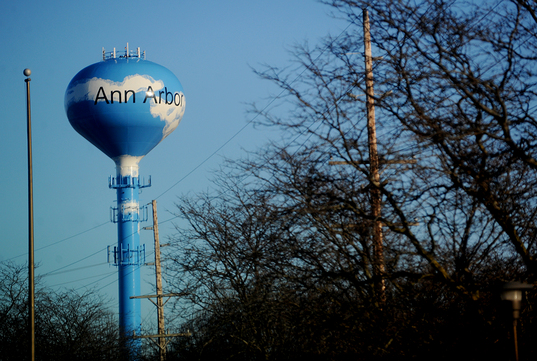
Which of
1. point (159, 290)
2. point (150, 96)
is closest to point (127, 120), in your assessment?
point (150, 96)

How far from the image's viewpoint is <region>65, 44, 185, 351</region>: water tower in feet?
105

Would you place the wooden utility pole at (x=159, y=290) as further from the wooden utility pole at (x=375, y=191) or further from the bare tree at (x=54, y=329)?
the wooden utility pole at (x=375, y=191)

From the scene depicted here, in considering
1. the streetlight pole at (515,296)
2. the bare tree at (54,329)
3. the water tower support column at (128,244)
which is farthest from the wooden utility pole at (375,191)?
the water tower support column at (128,244)

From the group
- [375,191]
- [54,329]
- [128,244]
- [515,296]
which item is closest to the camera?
[515,296]

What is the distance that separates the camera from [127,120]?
32375 mm

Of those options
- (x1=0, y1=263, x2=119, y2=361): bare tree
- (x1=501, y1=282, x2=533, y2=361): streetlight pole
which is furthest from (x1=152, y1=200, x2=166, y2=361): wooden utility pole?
(x1=501, y1=282, x2=533, y2=361): streetlight pole

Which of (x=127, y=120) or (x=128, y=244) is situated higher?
(x=127, y=120)

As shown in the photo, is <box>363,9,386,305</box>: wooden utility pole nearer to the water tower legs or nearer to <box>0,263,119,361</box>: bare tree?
<box>0,263,119,361</box>: bare tree

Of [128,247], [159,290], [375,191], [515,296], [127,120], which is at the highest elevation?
[127,120]

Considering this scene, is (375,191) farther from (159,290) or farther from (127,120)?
(127,120)

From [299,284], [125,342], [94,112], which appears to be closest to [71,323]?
[125,342]

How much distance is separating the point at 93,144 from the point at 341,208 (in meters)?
29.4

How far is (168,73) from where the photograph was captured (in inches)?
1361

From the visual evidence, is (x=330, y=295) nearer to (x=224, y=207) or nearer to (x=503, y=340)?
(x=503, y=340)
